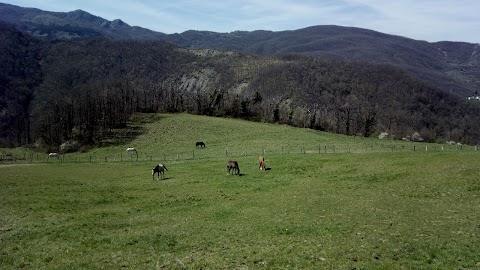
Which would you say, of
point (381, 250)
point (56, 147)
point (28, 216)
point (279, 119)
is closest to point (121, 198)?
point (28, 216)

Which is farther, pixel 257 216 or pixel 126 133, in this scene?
pixel 126 133

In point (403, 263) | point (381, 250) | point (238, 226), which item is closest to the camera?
point (403, 263)

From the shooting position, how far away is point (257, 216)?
85.1ft

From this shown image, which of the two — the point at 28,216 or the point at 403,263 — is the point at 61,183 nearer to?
the point at 28,216

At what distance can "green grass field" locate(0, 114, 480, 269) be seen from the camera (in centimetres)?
1723

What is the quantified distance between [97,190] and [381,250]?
2966cm

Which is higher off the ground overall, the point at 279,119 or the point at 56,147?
the point at 279,119

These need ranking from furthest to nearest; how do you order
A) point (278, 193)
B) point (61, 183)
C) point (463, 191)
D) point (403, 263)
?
point (61, 183) < point (278, 193) < point (463, 191) < point (403, 263)

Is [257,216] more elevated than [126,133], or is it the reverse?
[126,133]

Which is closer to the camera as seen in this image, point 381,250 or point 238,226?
point 381,250

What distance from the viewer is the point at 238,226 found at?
23391 mm

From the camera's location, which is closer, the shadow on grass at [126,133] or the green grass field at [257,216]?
the green grass field at [257,216]

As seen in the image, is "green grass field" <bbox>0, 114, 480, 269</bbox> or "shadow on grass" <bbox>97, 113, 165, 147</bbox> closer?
"green grass field" <bbox>0, 114, 480, 269</bbox>

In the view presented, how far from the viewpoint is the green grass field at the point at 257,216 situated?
17.2 m
